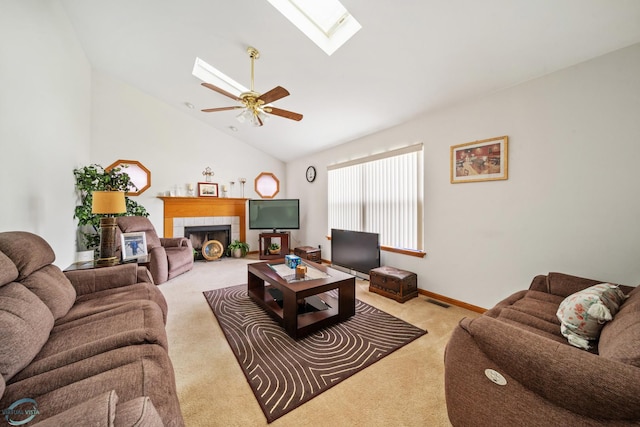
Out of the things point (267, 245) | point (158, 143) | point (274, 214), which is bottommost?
point (267, 245)

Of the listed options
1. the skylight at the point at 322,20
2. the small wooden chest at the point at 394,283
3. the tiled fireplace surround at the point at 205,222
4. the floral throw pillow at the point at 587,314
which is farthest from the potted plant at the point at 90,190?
the floral throw pillow at the point at 587,314

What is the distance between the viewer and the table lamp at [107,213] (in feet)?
7.88

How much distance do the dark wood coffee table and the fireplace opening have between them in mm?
2766

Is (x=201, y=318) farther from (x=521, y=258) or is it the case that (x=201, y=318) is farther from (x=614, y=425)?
(x=521, y=258)

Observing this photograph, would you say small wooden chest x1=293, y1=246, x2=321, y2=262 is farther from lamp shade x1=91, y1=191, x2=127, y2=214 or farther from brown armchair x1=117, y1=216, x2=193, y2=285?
lamp shade x1=91, y1=191, x2=127, y2=214

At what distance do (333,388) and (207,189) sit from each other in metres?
4.67

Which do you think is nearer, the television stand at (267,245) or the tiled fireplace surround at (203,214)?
the tiled fireplace surround at (203,214)

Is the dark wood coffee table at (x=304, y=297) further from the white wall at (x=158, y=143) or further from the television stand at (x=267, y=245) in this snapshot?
the white wall at (x=158, y=143)

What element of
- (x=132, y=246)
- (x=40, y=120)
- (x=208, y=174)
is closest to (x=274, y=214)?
(x=208, y=174)

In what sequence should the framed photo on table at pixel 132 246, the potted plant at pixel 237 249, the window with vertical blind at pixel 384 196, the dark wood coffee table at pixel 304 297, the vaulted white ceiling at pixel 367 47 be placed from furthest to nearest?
the potted plant at pixel 237 249, the window with vertical blind at pixel 384 196, the framed photo on table at pixel 132 246, the dark wood coffee table at pixel 304 297, the vaulted white ceiling at pixel 367 47

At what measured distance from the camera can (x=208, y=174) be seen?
5090 millimetres

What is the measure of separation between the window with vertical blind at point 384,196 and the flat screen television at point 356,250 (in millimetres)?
326

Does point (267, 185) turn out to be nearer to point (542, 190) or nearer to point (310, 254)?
point (310, 254)

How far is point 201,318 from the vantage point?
246 cm
